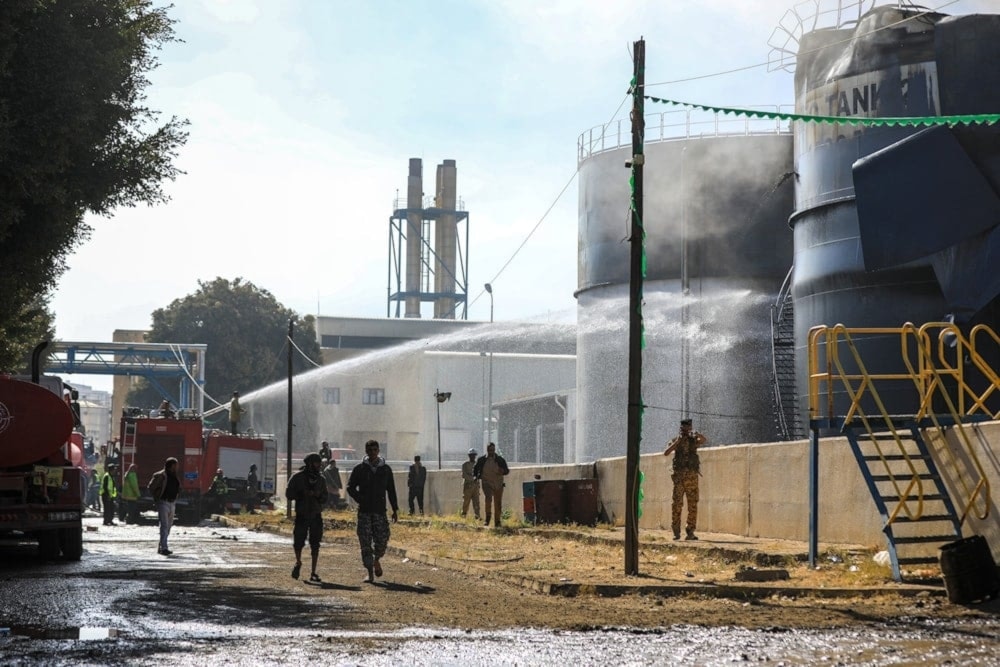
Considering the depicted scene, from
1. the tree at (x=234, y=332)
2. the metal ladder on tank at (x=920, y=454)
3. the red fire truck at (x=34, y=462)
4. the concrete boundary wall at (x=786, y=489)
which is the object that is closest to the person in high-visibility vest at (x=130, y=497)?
the concrete boundary wall at (x=786, y=489)

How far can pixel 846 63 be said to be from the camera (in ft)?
85.4

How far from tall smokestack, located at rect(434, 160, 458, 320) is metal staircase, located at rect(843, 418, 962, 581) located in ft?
283

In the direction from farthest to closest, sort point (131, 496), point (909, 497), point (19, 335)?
point (131, 496) < point (19, 335) < point (909, 497)

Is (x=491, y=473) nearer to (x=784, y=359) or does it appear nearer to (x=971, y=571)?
(x=784, y=359)

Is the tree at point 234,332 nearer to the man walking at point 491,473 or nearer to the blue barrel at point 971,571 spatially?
the man walking at point 491,473

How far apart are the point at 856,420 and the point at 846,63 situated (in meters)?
13.8

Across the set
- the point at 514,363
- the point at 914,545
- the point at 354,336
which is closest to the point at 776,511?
the point at 914,545

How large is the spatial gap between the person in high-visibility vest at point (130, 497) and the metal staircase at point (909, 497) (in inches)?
913

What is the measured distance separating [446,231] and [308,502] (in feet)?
283

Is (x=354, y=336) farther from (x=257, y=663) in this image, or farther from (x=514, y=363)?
(x=257, y=663)

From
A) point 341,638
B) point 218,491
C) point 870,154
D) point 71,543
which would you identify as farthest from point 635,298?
point 218,491

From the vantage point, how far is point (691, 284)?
41969 mm

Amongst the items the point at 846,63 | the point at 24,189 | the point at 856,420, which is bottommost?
the point at 856,420

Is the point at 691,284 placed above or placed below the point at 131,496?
above
